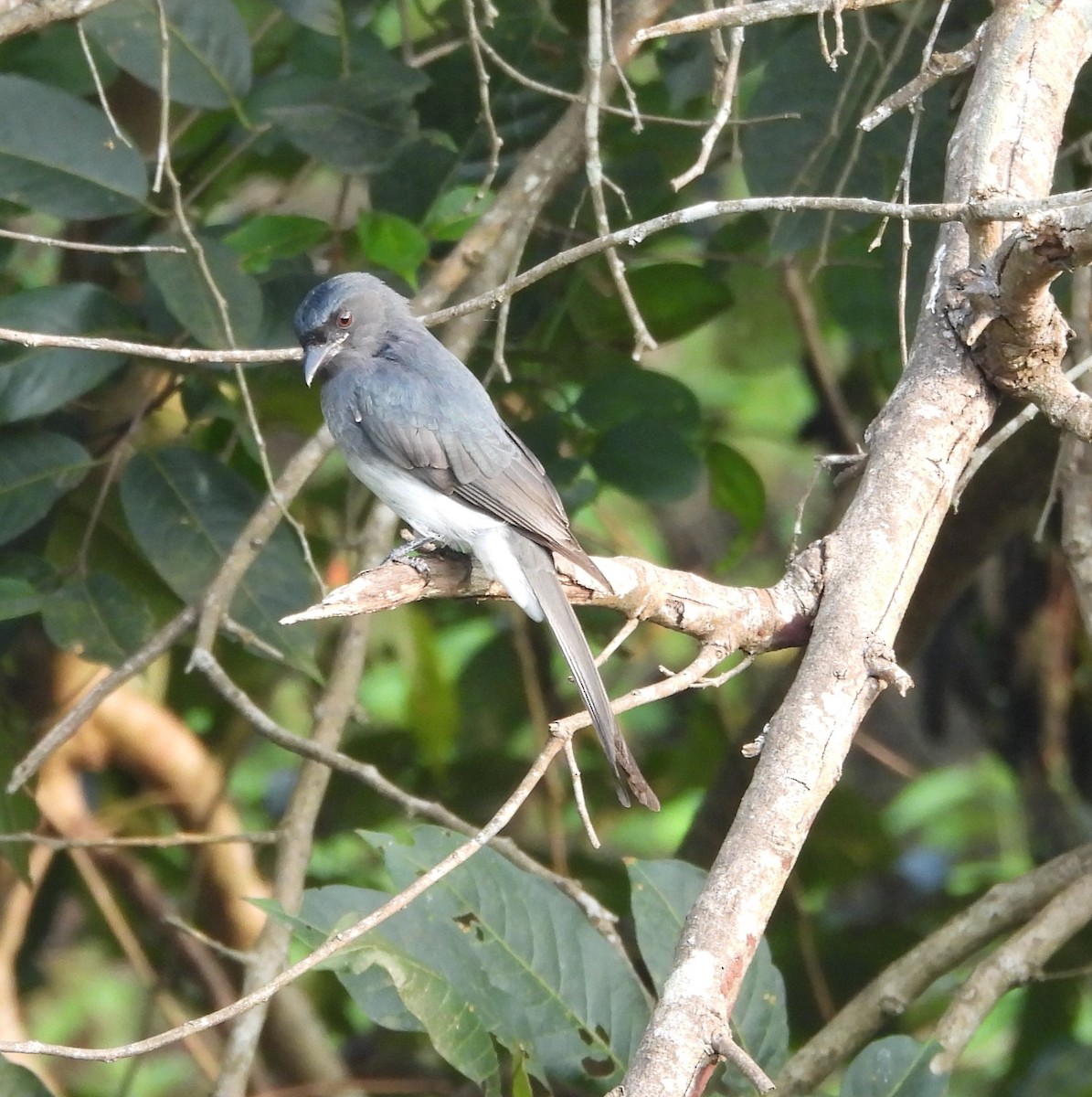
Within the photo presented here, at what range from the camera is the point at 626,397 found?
4027mm

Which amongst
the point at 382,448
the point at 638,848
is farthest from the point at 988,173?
the point at 638,848

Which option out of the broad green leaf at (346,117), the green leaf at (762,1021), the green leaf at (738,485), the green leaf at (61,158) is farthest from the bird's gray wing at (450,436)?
→ the green leaf at (762,1021)

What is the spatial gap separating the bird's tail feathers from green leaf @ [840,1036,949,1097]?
57 centimetres

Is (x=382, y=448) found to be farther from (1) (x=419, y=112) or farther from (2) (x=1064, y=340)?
(2) (x=1064, y=340)

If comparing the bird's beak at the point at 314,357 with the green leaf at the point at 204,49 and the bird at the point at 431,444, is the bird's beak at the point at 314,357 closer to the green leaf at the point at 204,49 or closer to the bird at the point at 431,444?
the bird at the point at 431,444

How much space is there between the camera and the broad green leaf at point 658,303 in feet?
13.9

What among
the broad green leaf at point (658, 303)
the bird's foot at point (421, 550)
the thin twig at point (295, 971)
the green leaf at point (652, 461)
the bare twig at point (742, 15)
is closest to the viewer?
the thin twig at point (295, 971)

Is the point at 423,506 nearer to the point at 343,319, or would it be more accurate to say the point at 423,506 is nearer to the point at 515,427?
the point at 343,319

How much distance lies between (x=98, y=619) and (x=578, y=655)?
1121 millimetres

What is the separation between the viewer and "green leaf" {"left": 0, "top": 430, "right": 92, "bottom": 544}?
11.0 feet

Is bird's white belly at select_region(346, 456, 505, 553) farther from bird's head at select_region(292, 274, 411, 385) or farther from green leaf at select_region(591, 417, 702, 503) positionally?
green leaf at select_region(591, 417, 702, 503)

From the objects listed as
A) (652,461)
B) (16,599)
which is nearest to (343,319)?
(652,461)

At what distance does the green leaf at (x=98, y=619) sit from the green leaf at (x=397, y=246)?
965 millimetres

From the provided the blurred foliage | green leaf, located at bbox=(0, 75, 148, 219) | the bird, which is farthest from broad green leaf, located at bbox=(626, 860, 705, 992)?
green leaf, located at bbox=(0, 75, 148, 219)
